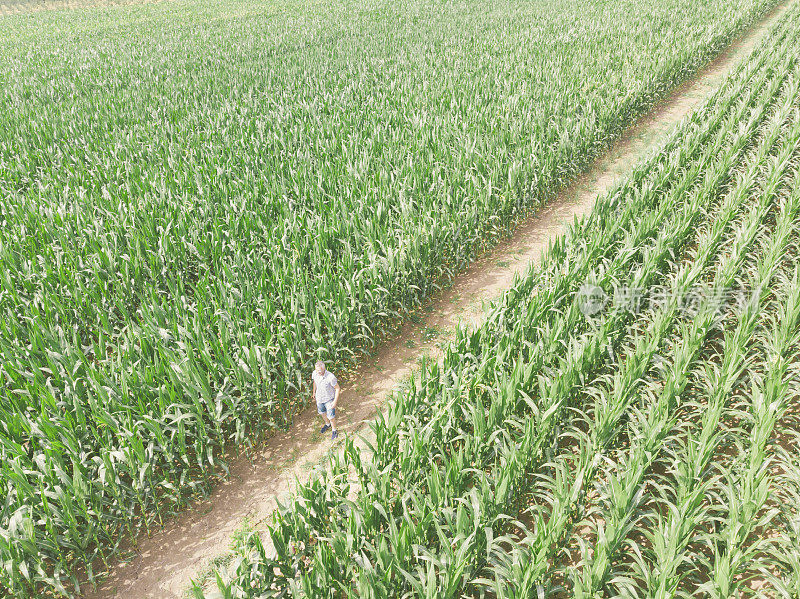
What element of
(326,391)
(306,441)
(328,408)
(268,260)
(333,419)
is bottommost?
(306,441)

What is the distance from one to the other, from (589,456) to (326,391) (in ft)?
7.03

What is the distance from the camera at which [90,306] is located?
16.4 ft

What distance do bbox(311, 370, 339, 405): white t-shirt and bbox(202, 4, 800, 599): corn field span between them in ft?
1.77

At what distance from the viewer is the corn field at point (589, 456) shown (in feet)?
8.89

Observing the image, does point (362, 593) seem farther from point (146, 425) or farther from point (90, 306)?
point (90, 306)

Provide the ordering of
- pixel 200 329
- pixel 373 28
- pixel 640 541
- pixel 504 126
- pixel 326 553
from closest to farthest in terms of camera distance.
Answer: pixel 326 553 → pixel 640 541 → pixel 200 329 → pixel 504 126 → pixel 373 28

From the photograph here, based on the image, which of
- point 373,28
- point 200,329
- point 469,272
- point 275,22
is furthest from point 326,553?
point 275,22

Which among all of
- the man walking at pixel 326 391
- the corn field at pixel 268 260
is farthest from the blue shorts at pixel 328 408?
the corn field at pixel 268 260

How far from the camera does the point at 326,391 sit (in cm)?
413

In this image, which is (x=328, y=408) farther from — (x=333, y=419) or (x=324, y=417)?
(x=324, y=417)

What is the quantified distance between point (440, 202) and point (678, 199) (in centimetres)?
335

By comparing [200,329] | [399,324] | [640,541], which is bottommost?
[640,541]

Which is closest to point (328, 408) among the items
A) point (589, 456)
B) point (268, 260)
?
point (589, 456)

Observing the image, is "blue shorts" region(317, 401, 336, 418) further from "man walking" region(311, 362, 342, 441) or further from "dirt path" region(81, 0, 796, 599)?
"dirt path" region(81, 0, 796, 599)
